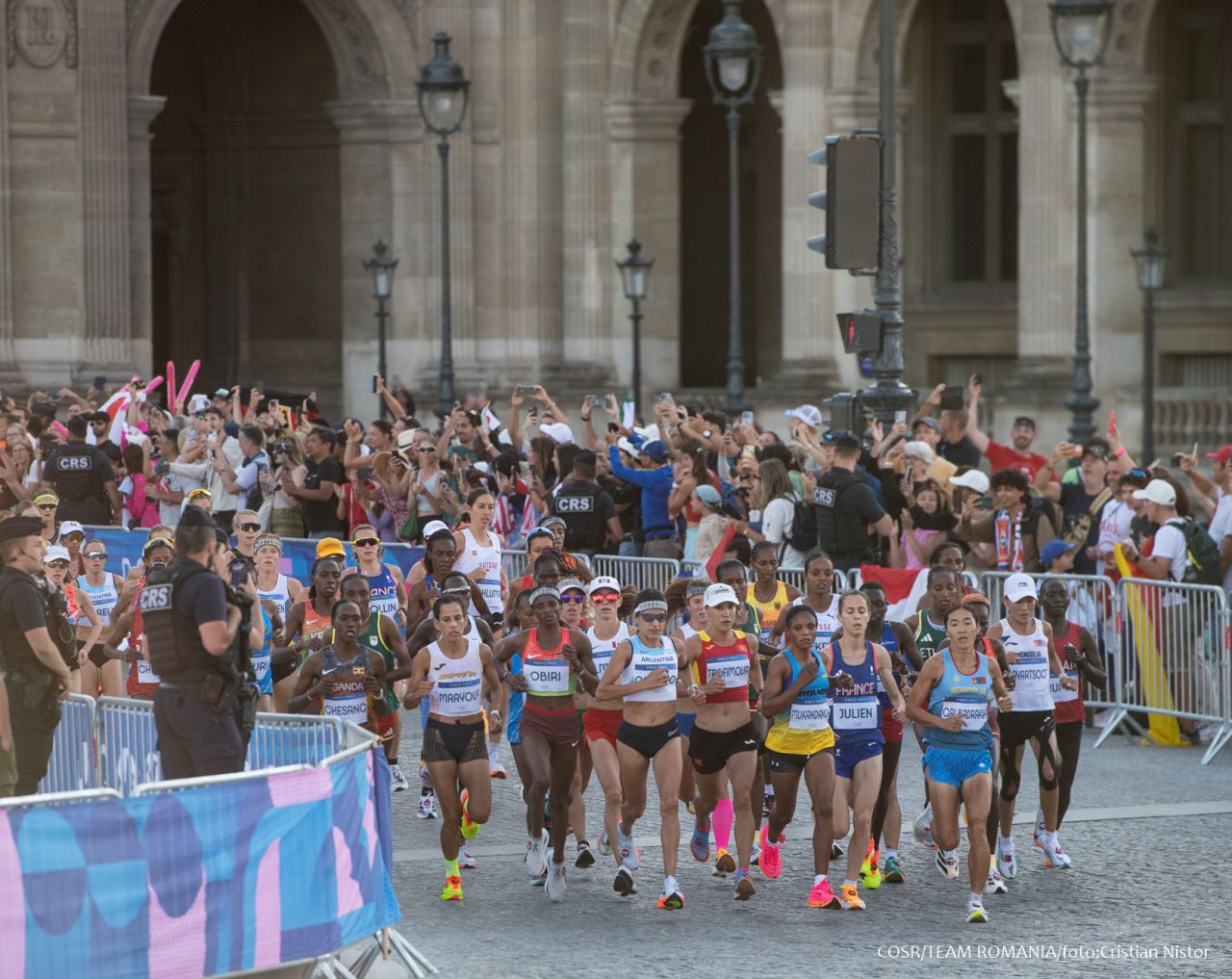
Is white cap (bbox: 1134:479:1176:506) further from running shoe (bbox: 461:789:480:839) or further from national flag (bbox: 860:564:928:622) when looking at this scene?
running shoe (bbox: 461:789:480:839)

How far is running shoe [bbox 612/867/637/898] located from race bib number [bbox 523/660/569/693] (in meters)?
1.01

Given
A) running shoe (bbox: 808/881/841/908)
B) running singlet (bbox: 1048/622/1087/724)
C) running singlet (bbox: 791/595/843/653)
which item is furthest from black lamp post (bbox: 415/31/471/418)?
running shoe (bbox: 808/881/841/908)

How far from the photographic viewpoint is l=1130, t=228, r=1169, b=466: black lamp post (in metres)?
29.6

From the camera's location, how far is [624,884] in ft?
43.3

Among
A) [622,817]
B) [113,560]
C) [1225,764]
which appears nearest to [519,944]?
[622,817]

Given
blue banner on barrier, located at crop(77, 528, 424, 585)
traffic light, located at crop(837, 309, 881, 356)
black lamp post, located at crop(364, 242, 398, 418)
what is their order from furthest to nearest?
black lamp post, located at crop(364, 242, 398, 418)
blue banner on barrier, located at crop(77, 528, 424, 585)
traffic light, located at crop(837, 309, 881, 356)

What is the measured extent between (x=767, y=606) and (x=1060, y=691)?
178cm

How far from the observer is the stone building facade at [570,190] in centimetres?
3216

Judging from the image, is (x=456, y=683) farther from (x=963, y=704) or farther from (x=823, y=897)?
(x=963, y=704)

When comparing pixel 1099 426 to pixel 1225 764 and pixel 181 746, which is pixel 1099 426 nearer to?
pixel 1225 764

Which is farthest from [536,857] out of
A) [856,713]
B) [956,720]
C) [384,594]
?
[384,594]

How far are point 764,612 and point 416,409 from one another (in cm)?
2182

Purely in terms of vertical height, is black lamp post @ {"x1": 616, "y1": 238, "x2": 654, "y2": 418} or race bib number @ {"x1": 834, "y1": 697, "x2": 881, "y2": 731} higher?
black lamp post @ {"x1": 616, "y1": 238, "x2": 654, "y2": 418}

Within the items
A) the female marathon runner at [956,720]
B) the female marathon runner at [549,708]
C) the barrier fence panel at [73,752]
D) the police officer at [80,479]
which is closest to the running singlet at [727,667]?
the female marathon runner at [549,708]
